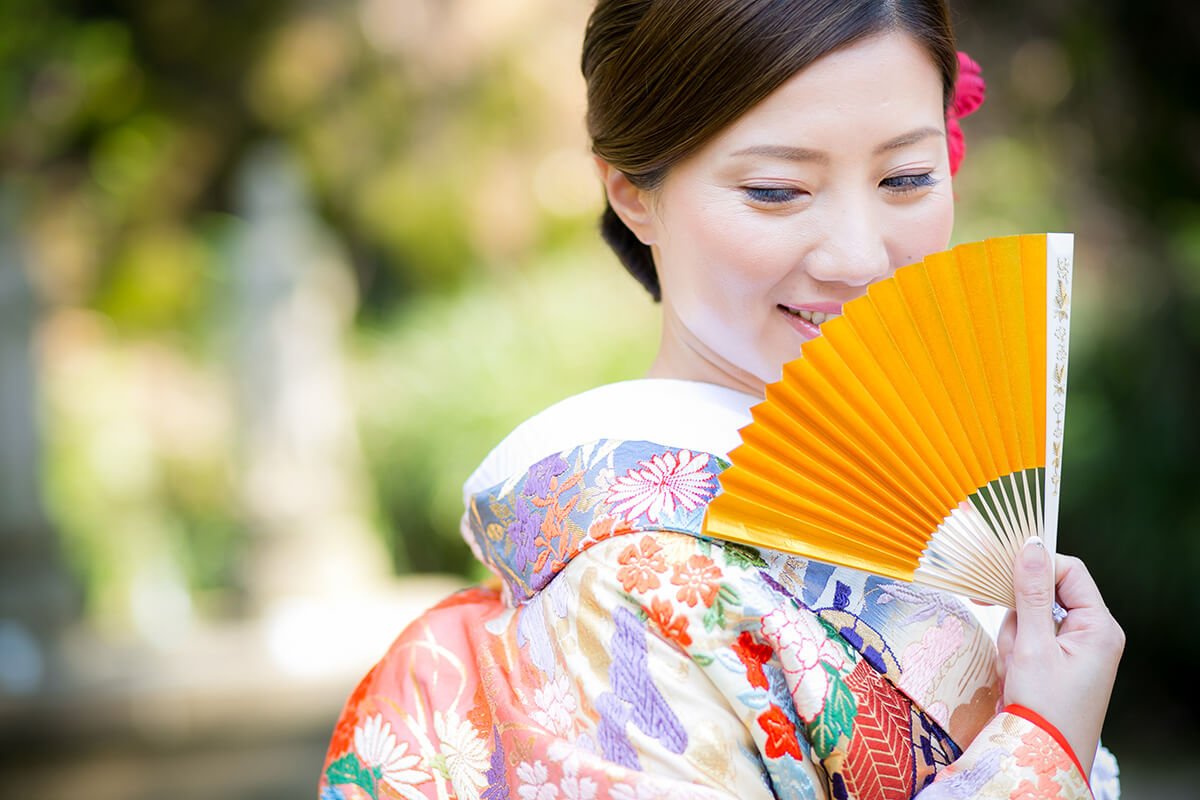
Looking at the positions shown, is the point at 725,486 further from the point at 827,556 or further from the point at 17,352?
the point at 17,352

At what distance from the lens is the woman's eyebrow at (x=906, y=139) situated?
1084mm

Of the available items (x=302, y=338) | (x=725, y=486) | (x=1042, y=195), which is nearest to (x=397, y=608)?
(x=302, y=338)

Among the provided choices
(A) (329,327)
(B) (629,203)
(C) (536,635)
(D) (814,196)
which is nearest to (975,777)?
(C) (536,635)

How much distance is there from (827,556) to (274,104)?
28.1ft

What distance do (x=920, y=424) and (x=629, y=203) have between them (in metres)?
0.43

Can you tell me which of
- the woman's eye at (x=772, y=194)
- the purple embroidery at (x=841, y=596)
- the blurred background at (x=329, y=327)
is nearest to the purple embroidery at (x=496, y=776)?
the purple embroidery at (x=841, y=596)

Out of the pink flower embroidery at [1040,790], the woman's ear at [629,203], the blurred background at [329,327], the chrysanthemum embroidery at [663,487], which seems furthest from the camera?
the blurred background at [329,327]

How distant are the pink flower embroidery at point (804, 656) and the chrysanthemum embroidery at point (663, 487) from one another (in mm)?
132

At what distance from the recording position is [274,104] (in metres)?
8.80

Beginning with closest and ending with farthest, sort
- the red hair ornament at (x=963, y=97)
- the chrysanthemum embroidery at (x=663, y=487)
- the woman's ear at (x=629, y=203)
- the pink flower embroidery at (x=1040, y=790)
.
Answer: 1. the pink flower embroidery at (x=1040, y=790)
2. the chrysanthemum embroidery at (x=663, y=487)
3. the woman's ear at (x=629, y=203)
4. the red hair ornament at (x=963, y=97)

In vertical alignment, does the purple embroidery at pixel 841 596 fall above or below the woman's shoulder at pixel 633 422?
below

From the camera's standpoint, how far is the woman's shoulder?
1147mm

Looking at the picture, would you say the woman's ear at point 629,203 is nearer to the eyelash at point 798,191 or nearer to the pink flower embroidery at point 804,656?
the eyelash at point 798,191

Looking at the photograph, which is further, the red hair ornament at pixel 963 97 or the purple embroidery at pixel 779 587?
the red hair ornament at pixel 963 97
